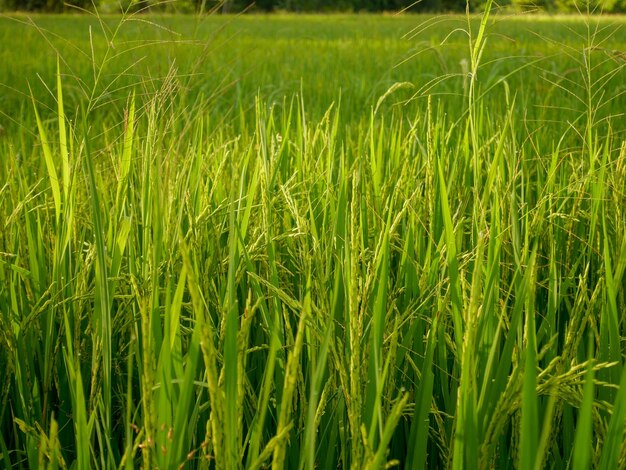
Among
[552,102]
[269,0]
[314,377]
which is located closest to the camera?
[314,377]

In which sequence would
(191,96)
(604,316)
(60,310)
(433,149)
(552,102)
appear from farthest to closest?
(191,96)
(552,102)
(433,149)
(60,310)
(604,316)

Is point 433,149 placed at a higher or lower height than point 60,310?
higher

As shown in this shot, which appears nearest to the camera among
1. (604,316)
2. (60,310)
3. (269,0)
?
(604,316)

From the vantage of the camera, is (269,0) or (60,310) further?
(269,0)

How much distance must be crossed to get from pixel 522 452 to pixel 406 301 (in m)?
0.42

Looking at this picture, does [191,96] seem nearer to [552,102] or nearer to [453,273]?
[552,102]

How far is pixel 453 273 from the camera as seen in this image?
80 centimetres

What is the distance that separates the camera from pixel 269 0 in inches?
1344

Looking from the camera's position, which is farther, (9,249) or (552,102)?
(552,102)

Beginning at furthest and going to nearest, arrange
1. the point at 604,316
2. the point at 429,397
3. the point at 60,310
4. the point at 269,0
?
the point at 269,0 < the point at 60,310 < the point at 604,316 < the point at 429,397

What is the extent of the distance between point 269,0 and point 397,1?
21.0 ft

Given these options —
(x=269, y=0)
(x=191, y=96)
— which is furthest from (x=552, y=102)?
(x=269, y=0)

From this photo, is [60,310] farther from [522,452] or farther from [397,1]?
[397,1]

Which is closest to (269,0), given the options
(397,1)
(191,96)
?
(397,1)
